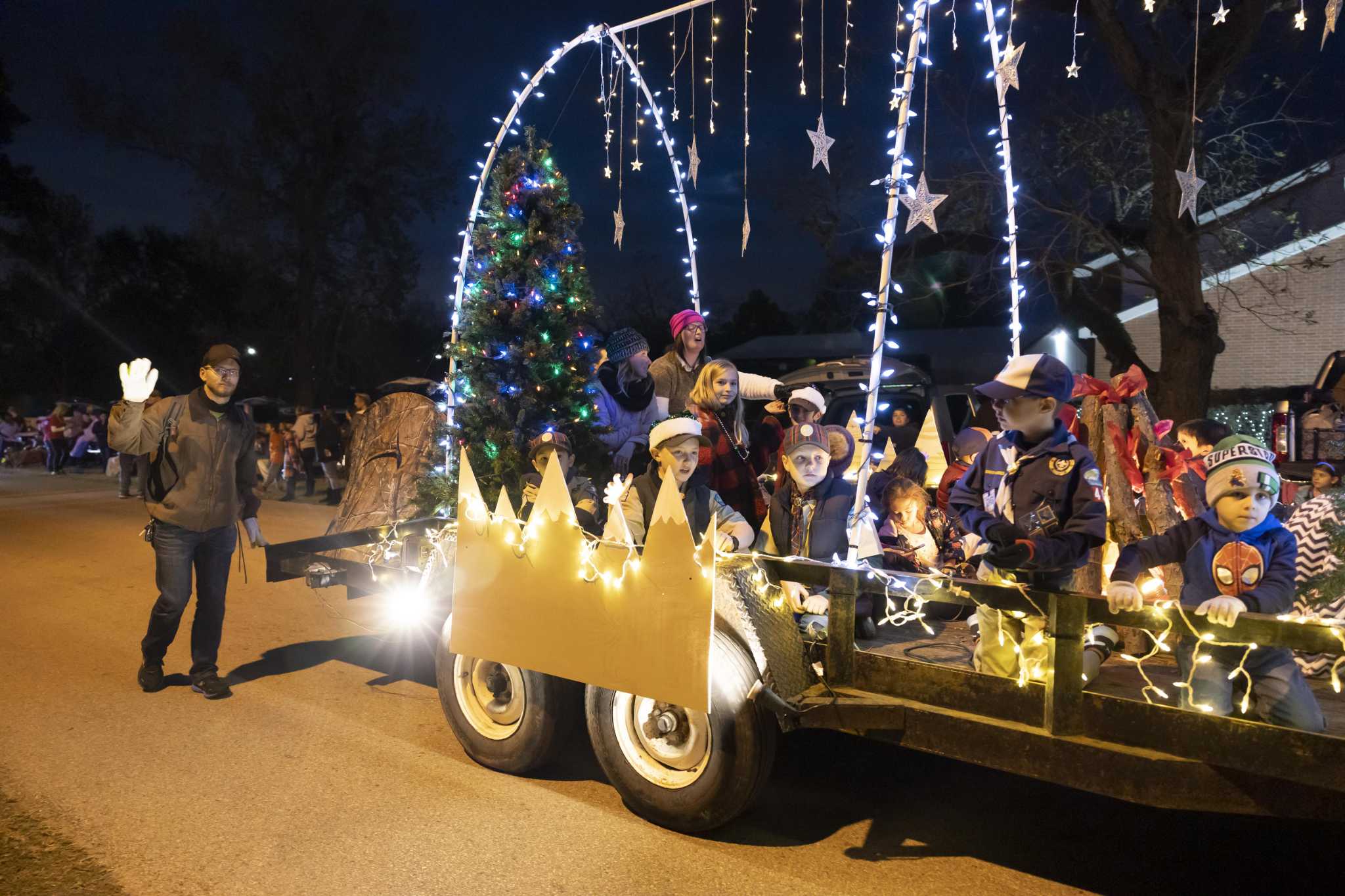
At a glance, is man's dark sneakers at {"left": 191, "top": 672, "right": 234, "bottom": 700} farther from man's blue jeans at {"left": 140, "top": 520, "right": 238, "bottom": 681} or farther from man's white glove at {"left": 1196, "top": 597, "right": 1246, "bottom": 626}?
man's white glove at {"left": 1196, "top": 597, "right": 1246, "bottom": 626}

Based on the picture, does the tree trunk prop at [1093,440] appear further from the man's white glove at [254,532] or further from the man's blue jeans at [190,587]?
the man's blue jeans at [190,587]

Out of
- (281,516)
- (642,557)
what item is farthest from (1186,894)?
(281,516)

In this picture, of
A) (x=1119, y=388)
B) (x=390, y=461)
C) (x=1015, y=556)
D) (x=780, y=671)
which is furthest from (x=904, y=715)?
(x=390, y=461)

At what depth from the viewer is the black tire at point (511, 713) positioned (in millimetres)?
4238

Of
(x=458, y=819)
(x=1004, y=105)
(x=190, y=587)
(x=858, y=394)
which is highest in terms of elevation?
(x=1004, y=105)

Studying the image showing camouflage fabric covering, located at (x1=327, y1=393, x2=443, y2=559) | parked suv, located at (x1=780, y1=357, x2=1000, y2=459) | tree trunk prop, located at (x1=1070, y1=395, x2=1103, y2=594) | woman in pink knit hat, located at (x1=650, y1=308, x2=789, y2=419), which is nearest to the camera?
tree trunk prop, located at (x1=1070, y1=395, x2=1103, y2=594)

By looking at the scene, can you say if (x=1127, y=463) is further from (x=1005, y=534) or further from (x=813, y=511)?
(x=1005, y=534)

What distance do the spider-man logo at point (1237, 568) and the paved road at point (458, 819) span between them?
1150 millimetres

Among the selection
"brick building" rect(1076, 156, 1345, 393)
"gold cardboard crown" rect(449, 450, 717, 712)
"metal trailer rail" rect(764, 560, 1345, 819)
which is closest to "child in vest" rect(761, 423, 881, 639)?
"metal trailer rail" rect(764, 560, 1345, 819)

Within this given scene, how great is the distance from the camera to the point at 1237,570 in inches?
130

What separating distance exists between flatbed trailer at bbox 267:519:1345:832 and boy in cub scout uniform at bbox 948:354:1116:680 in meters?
0.14

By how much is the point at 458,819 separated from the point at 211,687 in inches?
99.1

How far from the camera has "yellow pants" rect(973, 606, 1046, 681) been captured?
333 cm

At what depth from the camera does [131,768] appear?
175 inches
